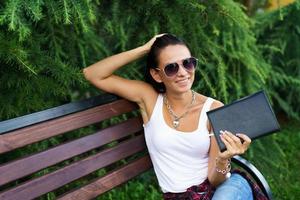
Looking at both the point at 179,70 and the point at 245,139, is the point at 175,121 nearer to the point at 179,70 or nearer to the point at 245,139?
the point at 179,70

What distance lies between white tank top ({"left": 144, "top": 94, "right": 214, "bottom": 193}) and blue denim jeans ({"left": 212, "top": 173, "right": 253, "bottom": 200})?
147 millimetres

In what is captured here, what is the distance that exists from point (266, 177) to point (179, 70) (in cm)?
204

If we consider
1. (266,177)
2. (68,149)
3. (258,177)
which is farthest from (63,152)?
(266,177)

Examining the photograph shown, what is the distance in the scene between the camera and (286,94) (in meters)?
5.76

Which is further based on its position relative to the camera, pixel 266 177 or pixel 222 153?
pixel 266 177

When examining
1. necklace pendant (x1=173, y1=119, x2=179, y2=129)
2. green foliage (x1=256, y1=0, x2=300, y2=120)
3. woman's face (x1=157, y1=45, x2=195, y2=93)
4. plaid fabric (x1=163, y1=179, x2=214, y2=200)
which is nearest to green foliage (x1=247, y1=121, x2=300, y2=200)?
green foliage (x1=256, y1=0, x2=300, y2=120)

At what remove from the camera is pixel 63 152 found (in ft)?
7.98

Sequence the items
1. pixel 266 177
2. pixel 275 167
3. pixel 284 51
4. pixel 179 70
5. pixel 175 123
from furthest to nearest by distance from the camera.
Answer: pixel 284 51 → pixel 275 167 → pixel 266 177 → pixel 175 123 → pixel 179 70

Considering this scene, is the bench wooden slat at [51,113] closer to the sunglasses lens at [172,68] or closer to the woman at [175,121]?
the woman at [175,121]

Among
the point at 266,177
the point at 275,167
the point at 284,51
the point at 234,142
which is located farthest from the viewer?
the point at 284,51

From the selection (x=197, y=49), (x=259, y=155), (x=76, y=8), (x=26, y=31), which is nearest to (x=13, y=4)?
(x=26, y=31)

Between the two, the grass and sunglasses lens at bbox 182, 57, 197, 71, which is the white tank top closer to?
sunglasses lens at bbox 182, 57, 197, 71

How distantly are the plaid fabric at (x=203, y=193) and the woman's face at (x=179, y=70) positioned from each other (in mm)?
515

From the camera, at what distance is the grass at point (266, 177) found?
4109 millimetres
